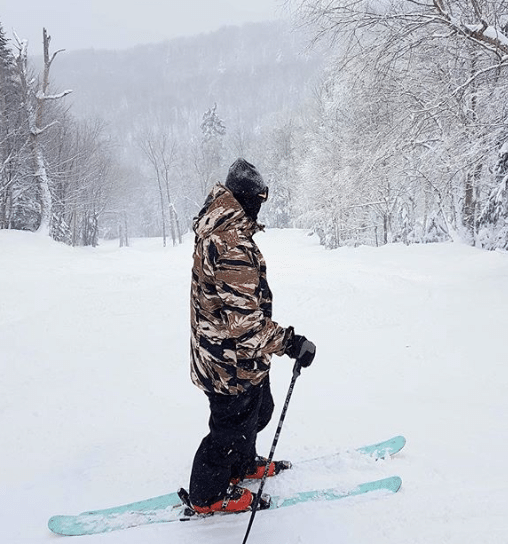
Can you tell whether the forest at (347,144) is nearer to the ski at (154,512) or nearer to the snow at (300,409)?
the snow at (300,409)

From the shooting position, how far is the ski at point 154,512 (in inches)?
88.7

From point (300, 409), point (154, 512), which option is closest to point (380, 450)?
Result: point (300, 409)

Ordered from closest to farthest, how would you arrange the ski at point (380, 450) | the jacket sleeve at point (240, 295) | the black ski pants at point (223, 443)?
the jacket sleeve at point (240, 295), the black ski pants at point (223, 443), the ski at point (380, 450)

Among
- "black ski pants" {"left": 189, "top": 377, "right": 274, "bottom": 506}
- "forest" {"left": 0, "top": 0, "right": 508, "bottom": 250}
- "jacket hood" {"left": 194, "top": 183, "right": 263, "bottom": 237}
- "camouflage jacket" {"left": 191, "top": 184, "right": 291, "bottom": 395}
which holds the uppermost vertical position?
"forest" {"left": 0, "top": 0, "right": 508, "bottom": 250}

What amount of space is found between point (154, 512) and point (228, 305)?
57.0 inches

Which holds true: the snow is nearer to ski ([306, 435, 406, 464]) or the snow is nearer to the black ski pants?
ski ([306, 435, 406, 464])

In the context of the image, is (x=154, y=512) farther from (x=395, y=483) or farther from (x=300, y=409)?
(x=300, y=409)

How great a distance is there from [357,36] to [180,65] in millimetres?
150776

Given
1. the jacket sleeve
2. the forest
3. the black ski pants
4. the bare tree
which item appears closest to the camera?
the jacket sleeve

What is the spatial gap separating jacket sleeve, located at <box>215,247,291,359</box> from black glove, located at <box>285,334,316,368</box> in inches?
11.2

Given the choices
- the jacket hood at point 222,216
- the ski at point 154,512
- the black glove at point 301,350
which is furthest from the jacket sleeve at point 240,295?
the ski at point 154,512

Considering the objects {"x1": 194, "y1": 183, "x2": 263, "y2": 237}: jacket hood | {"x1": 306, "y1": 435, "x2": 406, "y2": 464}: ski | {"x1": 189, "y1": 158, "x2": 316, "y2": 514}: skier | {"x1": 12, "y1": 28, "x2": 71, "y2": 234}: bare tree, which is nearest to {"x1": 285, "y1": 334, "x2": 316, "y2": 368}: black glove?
{"x1": 189, "y1": 158, "x2": 316, "y2": 514}: skier

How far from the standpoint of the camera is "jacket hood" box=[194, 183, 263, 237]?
2002 mm

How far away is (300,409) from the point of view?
3777mm
